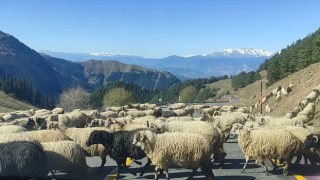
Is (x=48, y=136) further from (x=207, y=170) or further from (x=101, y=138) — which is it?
(x=207, y=170)

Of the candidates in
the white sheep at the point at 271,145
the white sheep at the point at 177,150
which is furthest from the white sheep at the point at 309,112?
the white sheep at the point at 177,150

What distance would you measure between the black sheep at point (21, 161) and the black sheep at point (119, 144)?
3.37 m

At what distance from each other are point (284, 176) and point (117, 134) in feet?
19.4

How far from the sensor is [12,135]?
14.4 metres

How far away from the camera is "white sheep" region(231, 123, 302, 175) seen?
1366 cm

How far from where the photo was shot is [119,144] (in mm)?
14289

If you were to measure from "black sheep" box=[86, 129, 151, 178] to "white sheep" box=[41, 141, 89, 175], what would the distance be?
120 cm

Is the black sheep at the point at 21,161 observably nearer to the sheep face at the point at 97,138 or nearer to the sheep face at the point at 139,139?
the sheep face at the point at 139,139

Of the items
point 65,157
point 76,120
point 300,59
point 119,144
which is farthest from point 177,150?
point 300,59

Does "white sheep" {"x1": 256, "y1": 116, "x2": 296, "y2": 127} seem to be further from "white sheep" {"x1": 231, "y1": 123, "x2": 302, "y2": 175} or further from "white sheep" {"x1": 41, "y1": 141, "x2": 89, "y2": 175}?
"white sheep" {"x1": 41, "y1": 141, "x2": 89, "y2": 175}

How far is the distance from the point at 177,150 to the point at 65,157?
11.8ft

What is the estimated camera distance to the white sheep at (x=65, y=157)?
12.8 m

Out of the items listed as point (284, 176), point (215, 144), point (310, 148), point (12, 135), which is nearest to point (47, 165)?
point (12, 135)

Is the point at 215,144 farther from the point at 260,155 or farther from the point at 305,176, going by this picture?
the point at 305,176
